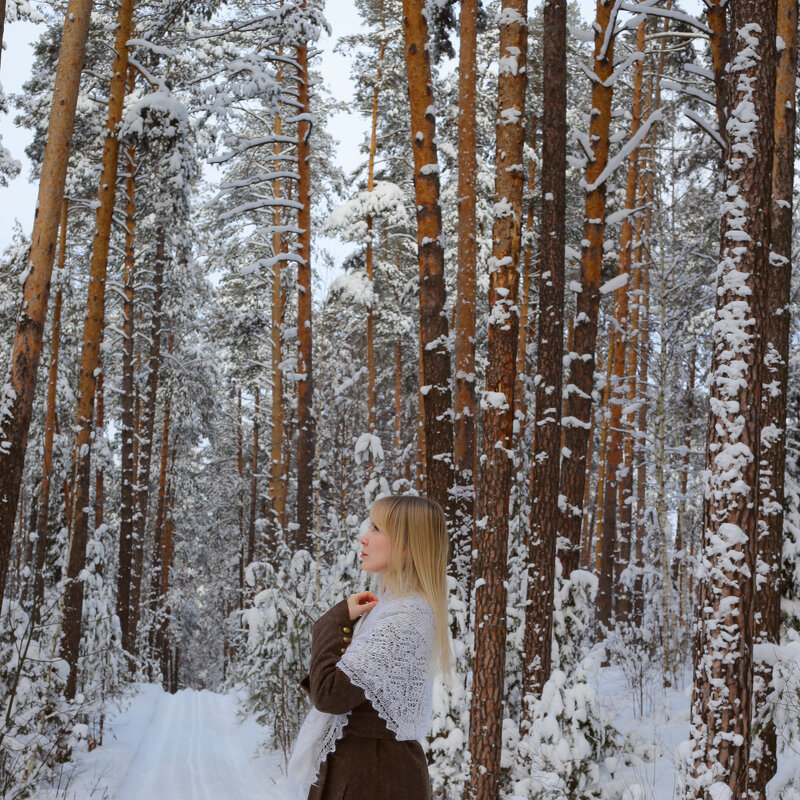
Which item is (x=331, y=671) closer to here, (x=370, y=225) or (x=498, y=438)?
(x=498, y=438)

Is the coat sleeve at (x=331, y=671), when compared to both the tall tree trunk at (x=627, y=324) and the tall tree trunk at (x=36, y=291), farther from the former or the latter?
the tall tree trunk at (x=627, y=324)

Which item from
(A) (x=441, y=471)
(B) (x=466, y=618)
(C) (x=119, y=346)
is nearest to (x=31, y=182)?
(C) (x=119, y=346)

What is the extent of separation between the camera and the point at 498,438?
661 cm

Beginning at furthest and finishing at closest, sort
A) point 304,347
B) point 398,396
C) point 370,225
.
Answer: point 398,396 < point 370,225 < point 304,347

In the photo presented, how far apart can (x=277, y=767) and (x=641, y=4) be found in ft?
35.1

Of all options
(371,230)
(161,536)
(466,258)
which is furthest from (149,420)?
(466,258)

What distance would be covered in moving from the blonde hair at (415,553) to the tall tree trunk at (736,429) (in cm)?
252

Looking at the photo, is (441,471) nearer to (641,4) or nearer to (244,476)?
(641,4)

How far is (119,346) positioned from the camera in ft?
68.8

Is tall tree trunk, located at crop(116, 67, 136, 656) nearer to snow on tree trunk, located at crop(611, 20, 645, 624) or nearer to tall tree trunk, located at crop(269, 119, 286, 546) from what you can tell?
tall tree trunk, located at crop(269, 119, 286, 546)

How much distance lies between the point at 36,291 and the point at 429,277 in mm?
4337

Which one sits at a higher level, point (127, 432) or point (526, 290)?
point (526, 290)

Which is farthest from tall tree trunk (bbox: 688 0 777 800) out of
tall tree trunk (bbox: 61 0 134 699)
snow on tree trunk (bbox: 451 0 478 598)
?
tall tree trunk (bbox: 61 0 134 699)

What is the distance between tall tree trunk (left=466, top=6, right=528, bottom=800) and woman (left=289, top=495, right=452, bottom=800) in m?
3.48
